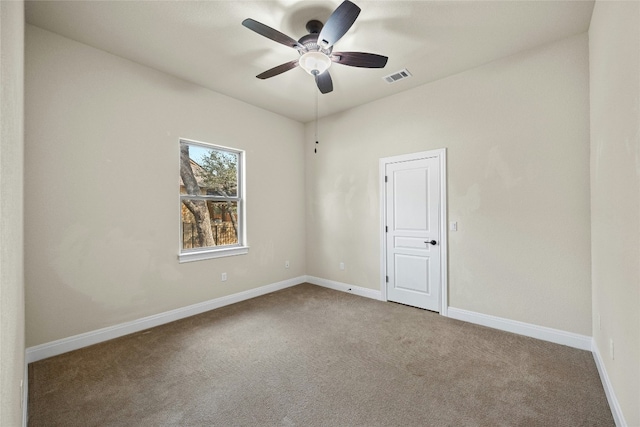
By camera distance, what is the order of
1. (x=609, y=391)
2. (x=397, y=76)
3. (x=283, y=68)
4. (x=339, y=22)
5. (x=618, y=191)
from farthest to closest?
(x=397, y=76)
(x=283, y=68)
(x=339, y=22)
(x=609, y=391)
(x=618, y=191)

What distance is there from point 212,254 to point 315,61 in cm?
277

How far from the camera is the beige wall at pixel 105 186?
2.63m

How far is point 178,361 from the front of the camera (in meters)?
2.60

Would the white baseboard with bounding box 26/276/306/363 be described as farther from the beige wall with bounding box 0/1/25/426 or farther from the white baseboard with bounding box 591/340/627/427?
the white baseboard with bounding box 591/340/627/427

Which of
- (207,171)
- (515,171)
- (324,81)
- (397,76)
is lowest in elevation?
(515,171)

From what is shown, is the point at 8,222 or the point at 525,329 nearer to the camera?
the point at 8,222

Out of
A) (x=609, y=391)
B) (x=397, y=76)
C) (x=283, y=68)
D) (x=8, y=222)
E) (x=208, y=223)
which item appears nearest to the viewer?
(x=8, y=222)

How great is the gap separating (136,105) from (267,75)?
5.25ft

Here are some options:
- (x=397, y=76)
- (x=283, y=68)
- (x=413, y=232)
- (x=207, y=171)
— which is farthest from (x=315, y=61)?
(x=413, y=232)

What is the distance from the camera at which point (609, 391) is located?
2.01 metres

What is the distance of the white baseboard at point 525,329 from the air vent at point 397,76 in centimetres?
299

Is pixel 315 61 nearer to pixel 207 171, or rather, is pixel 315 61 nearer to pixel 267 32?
pixel 267 32

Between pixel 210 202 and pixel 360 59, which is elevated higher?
pixel 360 59

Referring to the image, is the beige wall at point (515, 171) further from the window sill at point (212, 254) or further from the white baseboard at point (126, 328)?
the white baseboard at point (126, 328)
